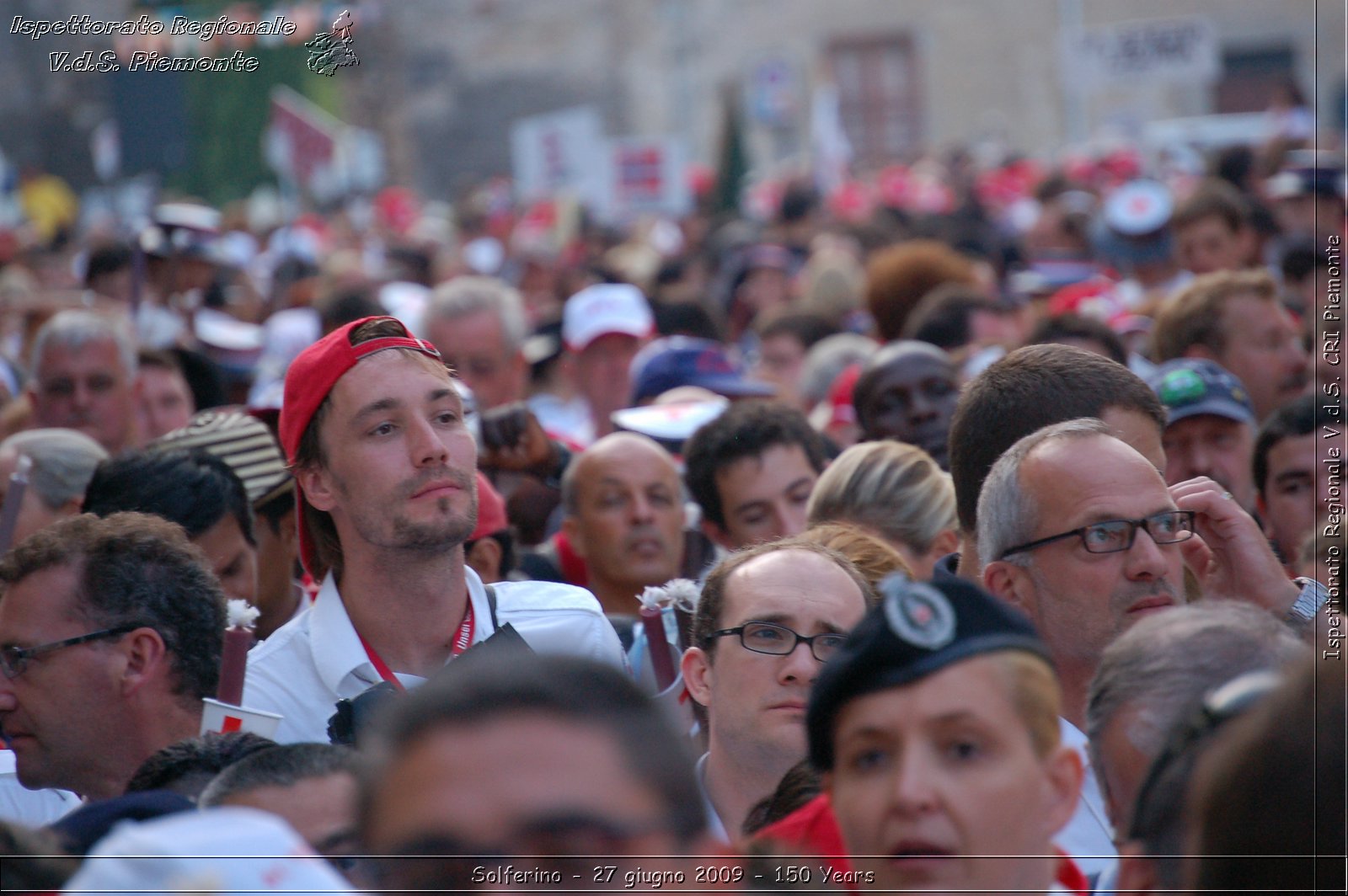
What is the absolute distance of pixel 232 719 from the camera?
3.17m

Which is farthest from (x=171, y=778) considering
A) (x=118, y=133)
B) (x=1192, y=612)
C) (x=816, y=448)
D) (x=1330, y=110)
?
(x=1330, y=110)

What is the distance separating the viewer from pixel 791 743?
320cm

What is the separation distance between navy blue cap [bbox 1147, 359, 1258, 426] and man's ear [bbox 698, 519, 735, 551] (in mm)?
1418

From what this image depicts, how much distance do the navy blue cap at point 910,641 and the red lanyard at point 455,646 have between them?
1465mm

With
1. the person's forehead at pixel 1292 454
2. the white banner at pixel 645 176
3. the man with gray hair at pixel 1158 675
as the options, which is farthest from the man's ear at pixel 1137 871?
the white banner at pixel 645 176

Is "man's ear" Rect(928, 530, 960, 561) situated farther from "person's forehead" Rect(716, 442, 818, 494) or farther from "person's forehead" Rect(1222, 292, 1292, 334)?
"person's forehead" Rect(1222, 292, 1292, 334)

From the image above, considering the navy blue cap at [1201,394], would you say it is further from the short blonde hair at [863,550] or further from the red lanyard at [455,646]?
the red lanyard at [455,646]

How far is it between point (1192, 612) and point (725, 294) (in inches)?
408

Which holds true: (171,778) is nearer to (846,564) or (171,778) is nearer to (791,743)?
(791,743)

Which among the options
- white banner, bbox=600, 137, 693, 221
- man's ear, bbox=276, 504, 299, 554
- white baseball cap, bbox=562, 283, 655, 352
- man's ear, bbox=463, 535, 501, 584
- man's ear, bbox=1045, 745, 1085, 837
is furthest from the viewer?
white banner, bbox=600, 137, 693, 221

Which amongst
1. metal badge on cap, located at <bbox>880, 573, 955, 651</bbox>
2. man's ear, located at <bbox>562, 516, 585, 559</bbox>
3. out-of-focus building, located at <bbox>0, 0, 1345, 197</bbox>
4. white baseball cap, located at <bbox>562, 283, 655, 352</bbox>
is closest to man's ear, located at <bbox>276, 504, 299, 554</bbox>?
man's ear, located at <bbox>562, 516, 585, 559</bbox>

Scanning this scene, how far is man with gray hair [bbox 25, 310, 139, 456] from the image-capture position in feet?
19.9

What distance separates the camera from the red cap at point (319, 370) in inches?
148

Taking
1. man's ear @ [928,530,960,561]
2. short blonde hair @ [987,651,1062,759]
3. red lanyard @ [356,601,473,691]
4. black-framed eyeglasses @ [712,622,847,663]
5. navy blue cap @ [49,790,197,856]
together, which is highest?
short blonde hair @ [987,651,1062,759]
